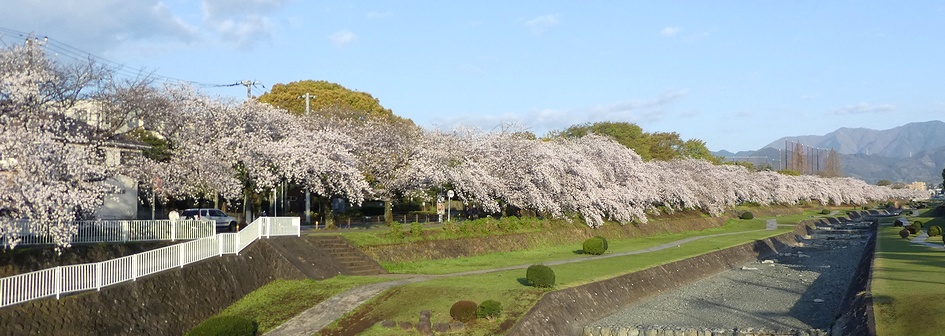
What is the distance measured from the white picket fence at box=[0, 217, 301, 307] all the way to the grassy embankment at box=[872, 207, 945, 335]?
20.7m

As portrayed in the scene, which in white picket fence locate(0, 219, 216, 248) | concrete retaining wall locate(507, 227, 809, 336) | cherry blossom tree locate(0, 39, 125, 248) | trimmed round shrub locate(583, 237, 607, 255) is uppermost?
cherry blossom tree locate(0, 39, 125, 248)

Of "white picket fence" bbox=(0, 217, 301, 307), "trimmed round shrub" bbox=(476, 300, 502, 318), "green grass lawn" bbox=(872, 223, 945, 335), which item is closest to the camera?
"white picket fence" bbox=(0, 217, 301, 307)

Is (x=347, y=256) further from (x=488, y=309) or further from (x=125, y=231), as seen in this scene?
(x=488, y=309)

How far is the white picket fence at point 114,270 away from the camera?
61.2 ft

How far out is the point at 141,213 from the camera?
55938mm

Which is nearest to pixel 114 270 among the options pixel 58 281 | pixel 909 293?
pixel 58 281

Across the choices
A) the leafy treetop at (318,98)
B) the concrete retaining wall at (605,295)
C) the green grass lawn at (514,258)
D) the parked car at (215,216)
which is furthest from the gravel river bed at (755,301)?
the leafy treetop at (318,98)

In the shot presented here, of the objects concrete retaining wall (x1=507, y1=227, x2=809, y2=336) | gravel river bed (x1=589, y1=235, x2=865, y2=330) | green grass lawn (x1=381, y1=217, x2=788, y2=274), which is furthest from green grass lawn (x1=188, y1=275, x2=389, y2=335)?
gravel river bed (x1=589, y1=235, x2=865, y2=330)

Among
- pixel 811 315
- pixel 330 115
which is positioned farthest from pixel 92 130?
pixel 330 115

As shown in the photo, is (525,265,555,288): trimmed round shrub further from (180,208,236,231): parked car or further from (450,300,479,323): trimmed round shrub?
(180,208,236,231): parked car

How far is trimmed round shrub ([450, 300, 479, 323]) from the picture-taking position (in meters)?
25.3

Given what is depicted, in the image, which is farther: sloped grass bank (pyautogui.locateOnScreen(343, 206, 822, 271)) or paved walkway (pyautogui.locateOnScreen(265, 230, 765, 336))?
sloped grass bank (pyautogui.locateOnScreen(343, 206, 822, 271))

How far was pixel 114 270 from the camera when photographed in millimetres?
22344

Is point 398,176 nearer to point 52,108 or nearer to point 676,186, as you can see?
point 52,108
